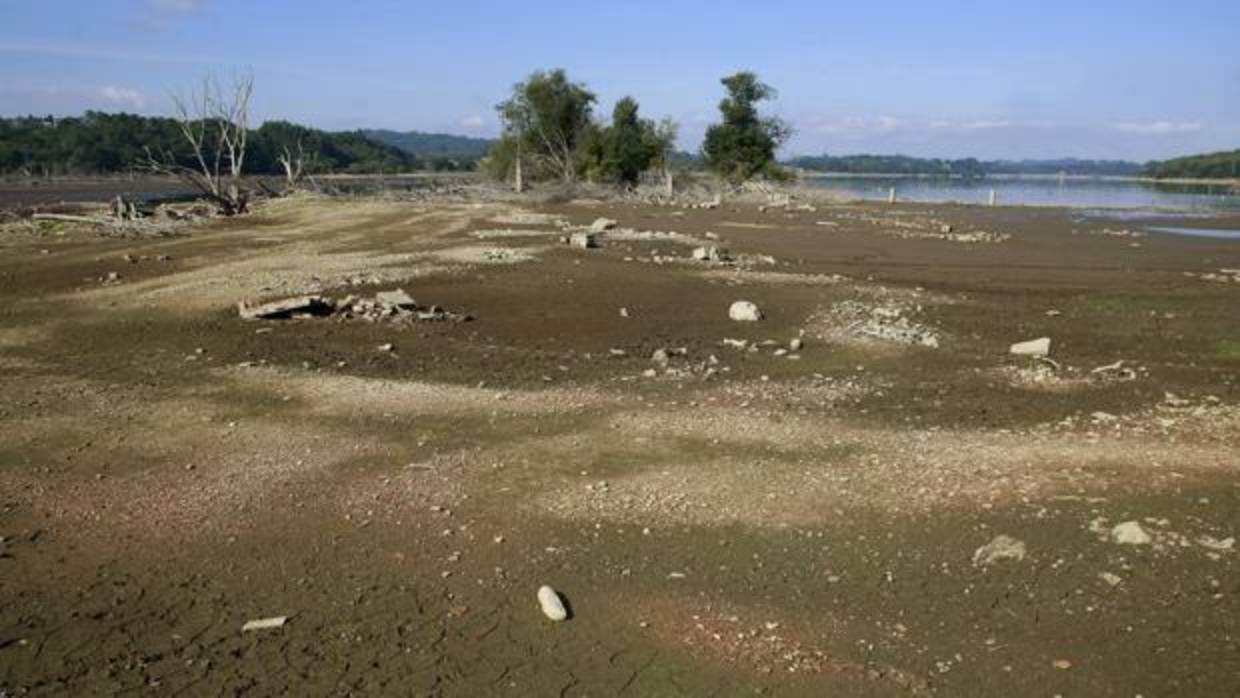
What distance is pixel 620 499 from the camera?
694cm

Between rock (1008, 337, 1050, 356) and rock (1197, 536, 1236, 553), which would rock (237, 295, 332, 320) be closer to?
rock (1008, 337, 1050, 356)

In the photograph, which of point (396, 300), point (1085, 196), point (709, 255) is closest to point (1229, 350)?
point (709, 255)

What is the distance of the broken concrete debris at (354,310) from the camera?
44.9ft

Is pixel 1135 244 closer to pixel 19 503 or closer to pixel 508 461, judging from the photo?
pixel 508 461

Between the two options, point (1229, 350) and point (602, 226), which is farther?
point (602, 226)

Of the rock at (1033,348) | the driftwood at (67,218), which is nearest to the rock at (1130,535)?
the rock at (1033,348)

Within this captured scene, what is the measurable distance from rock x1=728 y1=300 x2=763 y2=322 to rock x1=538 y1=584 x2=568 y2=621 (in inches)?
357

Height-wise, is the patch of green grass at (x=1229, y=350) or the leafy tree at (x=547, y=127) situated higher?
the leafy tree at (x=547, y=127)

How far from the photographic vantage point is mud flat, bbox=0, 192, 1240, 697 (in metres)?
4.89

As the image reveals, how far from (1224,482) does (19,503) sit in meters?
9.04

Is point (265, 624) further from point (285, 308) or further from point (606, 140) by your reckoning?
point (606, 140)

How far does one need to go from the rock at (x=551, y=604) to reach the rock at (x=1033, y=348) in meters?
8.26

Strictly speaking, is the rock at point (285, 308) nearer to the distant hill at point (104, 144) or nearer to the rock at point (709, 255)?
the rock at point (709, 255)

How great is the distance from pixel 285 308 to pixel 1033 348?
33.9 ft
